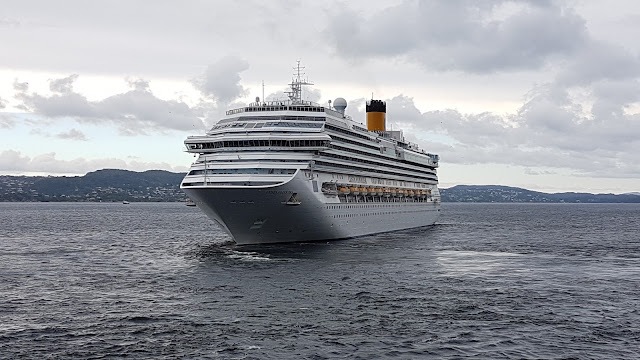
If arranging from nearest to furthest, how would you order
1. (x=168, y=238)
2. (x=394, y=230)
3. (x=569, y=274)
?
(x=569, y=274), (x=168, y=238), (x=394, y=230)

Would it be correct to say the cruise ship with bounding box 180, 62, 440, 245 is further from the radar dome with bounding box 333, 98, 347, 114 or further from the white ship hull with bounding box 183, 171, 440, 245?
the radar dome with bounding box 333, 98, 347, 114

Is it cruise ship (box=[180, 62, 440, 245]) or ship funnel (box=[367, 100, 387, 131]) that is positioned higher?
ship funnel (box=[367, 100, 387, 131])

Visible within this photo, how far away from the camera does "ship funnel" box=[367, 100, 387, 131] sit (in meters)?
108

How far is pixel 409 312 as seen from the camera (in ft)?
113

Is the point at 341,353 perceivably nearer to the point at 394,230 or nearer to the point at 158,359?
the point at 158,359

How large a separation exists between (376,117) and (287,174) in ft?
169

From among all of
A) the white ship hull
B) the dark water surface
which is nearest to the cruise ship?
the white ship hull

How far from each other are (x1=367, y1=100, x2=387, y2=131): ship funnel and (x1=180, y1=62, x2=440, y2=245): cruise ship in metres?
23.7

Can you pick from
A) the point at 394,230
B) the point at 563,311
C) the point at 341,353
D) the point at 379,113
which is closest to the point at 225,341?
the point at 341,353

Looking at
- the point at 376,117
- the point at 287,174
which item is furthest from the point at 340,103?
the point at 287,174

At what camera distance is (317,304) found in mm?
36375

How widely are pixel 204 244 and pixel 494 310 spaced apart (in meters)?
45.7

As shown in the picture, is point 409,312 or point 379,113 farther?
point 379,113

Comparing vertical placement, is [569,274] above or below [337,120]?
below
